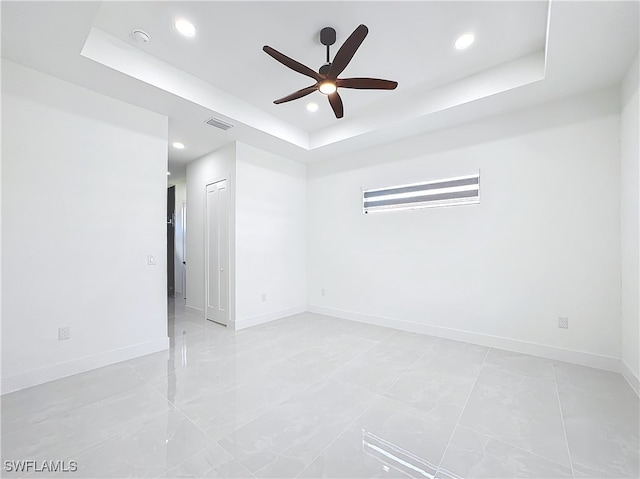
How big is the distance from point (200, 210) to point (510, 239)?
4.93m

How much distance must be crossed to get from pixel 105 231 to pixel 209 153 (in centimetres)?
241

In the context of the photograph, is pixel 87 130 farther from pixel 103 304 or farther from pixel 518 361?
pixel 518 361

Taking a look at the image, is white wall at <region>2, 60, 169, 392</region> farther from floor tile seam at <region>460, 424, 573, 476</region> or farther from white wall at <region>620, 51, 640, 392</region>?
white wall at <region>620, 51, 640, 392</region>

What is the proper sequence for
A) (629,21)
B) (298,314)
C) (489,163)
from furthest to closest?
(298,314) < (489,163) < (629,21)

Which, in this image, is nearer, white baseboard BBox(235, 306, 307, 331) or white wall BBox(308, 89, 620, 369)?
white wall BBox(308, 89, 620, 369)

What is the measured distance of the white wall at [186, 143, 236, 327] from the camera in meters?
4.43

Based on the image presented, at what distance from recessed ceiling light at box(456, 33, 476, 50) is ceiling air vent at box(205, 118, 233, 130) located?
2.78 m

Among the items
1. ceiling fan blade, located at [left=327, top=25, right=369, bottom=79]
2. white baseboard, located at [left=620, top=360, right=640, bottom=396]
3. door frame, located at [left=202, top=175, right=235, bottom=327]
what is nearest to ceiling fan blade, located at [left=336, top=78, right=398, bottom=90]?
ceiling fan blade, located at [left=327, top=25, right=369, bottom=79]

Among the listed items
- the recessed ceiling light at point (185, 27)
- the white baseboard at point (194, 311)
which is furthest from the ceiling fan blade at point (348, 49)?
the white baseboard at point (194, 311)

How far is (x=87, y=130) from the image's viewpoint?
294 centimetres

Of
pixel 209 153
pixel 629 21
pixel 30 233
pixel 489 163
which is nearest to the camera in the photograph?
pixel 629 21

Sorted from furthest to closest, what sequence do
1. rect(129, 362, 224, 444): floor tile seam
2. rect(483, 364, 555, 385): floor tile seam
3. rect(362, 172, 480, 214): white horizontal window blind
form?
rect(362, 172, 480, 214): white horizontal window blind
rect(483, 364, 555, 385): floor tile seam
rect(129, 362, 224, 444): floor tile seam

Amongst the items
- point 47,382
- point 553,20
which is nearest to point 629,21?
point 553,20

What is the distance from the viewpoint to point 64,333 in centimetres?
275
